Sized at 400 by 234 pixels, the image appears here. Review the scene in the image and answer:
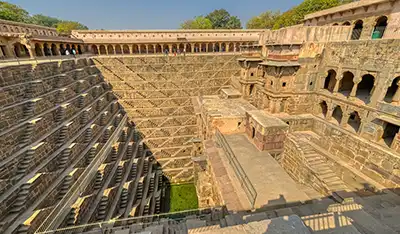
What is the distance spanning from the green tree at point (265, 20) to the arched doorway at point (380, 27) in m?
30.7

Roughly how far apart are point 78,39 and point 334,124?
3586cm

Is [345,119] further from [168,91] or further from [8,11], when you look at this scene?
[8,11]

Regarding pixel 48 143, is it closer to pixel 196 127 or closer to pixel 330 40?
pixel 196 127

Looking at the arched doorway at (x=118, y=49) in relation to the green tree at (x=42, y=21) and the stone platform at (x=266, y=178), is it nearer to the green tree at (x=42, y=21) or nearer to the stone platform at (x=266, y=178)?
the stone platform at (x=266, y=178)

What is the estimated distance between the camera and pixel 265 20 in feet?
151

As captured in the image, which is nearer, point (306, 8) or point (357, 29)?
point (357, 29)

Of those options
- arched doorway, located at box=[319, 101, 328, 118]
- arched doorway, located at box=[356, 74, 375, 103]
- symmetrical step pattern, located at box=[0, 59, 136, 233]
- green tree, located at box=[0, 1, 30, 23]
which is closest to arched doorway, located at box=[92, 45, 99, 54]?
symmetrical step pattern, located at box=[0, 59, 136, 233]

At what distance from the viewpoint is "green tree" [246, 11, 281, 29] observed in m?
43.7

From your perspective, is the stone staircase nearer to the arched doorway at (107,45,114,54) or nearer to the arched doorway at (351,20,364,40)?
the arched doorway at (351,20,364,40)

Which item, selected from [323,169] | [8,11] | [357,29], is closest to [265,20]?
[357,29]

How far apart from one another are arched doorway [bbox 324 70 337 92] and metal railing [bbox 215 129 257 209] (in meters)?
9.36

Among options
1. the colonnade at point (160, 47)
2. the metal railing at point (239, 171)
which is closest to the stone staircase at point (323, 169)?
the metal railing at point (239, 171)

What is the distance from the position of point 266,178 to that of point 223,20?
6290 centimetres

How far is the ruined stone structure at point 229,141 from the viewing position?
673cm
